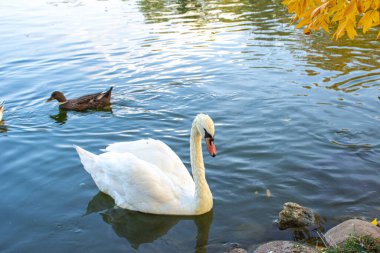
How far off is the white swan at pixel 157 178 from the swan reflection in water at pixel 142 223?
0.31 ft

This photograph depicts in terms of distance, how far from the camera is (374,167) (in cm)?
861

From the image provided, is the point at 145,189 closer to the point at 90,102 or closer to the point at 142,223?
the point at 142,223

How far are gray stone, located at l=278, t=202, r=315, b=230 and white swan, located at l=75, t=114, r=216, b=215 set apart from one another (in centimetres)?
112

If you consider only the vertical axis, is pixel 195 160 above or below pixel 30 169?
above

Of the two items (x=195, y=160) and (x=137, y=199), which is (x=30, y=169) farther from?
(x=195, y=160)

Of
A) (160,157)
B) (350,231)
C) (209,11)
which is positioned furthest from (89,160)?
(209,11)

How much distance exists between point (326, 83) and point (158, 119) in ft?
16.4

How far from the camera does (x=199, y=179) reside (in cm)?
723

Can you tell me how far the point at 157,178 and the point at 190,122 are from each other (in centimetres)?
409

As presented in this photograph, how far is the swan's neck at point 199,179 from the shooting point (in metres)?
7.24

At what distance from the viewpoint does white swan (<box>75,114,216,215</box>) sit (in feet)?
23.9

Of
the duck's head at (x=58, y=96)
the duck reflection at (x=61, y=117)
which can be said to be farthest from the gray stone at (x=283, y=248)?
the duck's head at (x=58, y=96)

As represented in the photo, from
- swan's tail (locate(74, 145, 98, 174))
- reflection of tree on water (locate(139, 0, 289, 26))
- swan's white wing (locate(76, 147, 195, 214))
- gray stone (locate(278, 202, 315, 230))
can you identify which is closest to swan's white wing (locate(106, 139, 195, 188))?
swan's white wing (locate(76, 147, 195, 214))

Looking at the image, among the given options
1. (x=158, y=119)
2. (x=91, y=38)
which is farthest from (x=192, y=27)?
(x=158, y=119)
